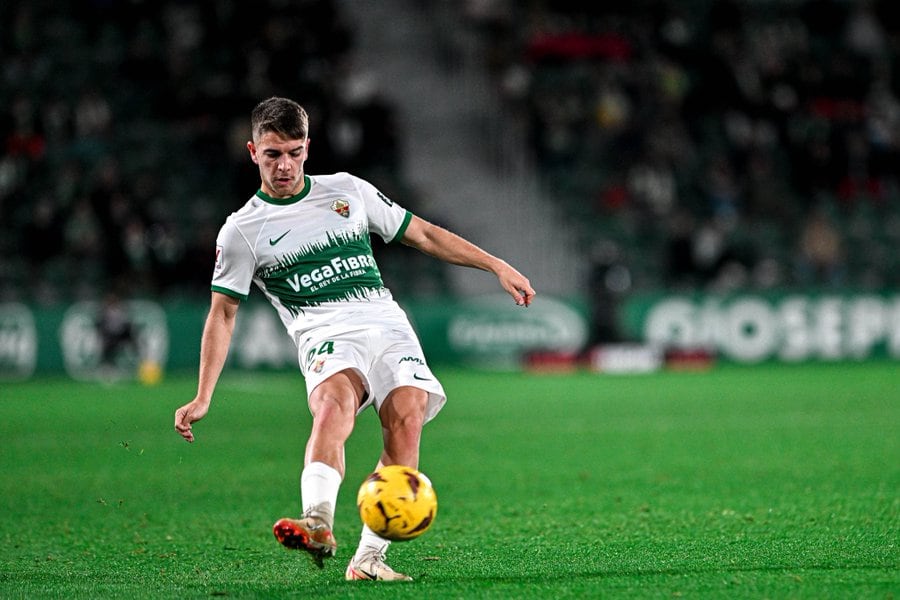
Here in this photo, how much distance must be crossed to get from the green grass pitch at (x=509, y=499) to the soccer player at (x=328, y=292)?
704 millimetres

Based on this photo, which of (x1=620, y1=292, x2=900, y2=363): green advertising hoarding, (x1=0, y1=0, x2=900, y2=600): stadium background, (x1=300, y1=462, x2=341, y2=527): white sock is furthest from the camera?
(x1=620, y1=292, x2=900, y2=363): green advertising hoarding

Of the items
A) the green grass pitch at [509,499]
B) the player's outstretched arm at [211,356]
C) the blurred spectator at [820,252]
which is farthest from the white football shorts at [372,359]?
the blurred spectator at [820,252]

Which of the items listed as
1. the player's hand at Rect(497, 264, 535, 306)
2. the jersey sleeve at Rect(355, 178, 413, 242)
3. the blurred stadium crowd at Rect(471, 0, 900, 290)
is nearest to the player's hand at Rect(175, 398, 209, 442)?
the jersey sleeve at Rect(355, 178, 413, 242)

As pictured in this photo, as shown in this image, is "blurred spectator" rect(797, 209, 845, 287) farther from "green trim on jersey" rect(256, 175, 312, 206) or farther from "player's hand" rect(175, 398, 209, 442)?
"player's hand" rect(175, 398, 209, 442)

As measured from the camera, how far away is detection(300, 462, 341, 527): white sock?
5312 millimetres

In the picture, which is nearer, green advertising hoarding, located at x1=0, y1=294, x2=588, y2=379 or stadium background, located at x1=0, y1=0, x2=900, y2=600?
stadium background, located at x1=0, y1=0, x2=900, y2=600

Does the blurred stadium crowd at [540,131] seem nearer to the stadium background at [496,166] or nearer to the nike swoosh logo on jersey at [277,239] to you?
the stadium background at [496,166]

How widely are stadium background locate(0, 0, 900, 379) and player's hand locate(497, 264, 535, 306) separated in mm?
15720

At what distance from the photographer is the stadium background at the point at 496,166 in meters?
21.6

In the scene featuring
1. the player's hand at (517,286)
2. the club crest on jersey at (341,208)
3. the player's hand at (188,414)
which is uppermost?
the club crest on jersey at (341,208)

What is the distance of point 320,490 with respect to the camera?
539 cm

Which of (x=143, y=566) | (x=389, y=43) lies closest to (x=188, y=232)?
(x=389, y=43)

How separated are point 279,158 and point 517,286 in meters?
1.16

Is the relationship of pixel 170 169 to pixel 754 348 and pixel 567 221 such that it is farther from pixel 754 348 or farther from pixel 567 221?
pixel 754 348
